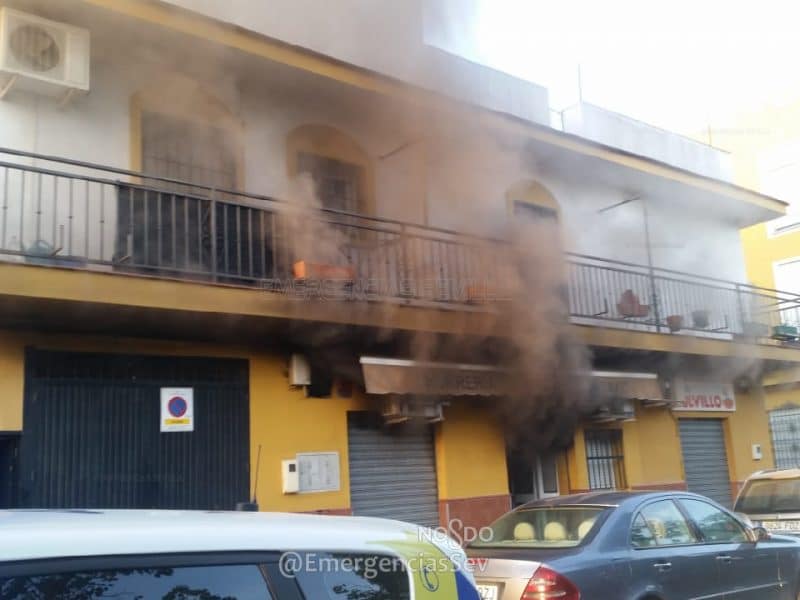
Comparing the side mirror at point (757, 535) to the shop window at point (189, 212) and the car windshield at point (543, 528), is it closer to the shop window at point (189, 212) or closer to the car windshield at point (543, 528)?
the car windshield at point (543, 528)

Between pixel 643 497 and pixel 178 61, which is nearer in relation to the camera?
pixel 643 497

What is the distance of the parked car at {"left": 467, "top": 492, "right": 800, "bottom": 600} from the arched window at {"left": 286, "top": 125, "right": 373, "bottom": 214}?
4860mm

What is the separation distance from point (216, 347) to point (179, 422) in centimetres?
86

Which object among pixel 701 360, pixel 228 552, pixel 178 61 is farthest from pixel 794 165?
pixel 228 552

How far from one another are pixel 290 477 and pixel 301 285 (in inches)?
82.0

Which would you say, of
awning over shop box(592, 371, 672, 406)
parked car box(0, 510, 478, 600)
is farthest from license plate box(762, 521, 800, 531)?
parked car box(0, 510, 478, 600)

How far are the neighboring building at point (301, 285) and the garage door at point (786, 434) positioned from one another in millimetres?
5459

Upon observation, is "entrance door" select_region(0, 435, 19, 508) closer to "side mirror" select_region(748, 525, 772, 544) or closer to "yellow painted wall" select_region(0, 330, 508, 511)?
"yellow painted wall" select_region(0, 330, 508, 511)

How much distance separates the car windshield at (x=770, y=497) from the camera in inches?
361

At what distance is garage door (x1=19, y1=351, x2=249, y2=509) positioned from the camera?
7.03 m

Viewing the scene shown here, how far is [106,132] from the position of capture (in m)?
8.04

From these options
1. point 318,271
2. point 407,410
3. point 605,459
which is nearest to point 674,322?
point 605,459

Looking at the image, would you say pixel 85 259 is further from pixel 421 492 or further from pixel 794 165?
pixel 794 165

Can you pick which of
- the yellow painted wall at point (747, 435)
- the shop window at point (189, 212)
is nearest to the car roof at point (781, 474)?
the yellow painted wall at point (747, 435)
